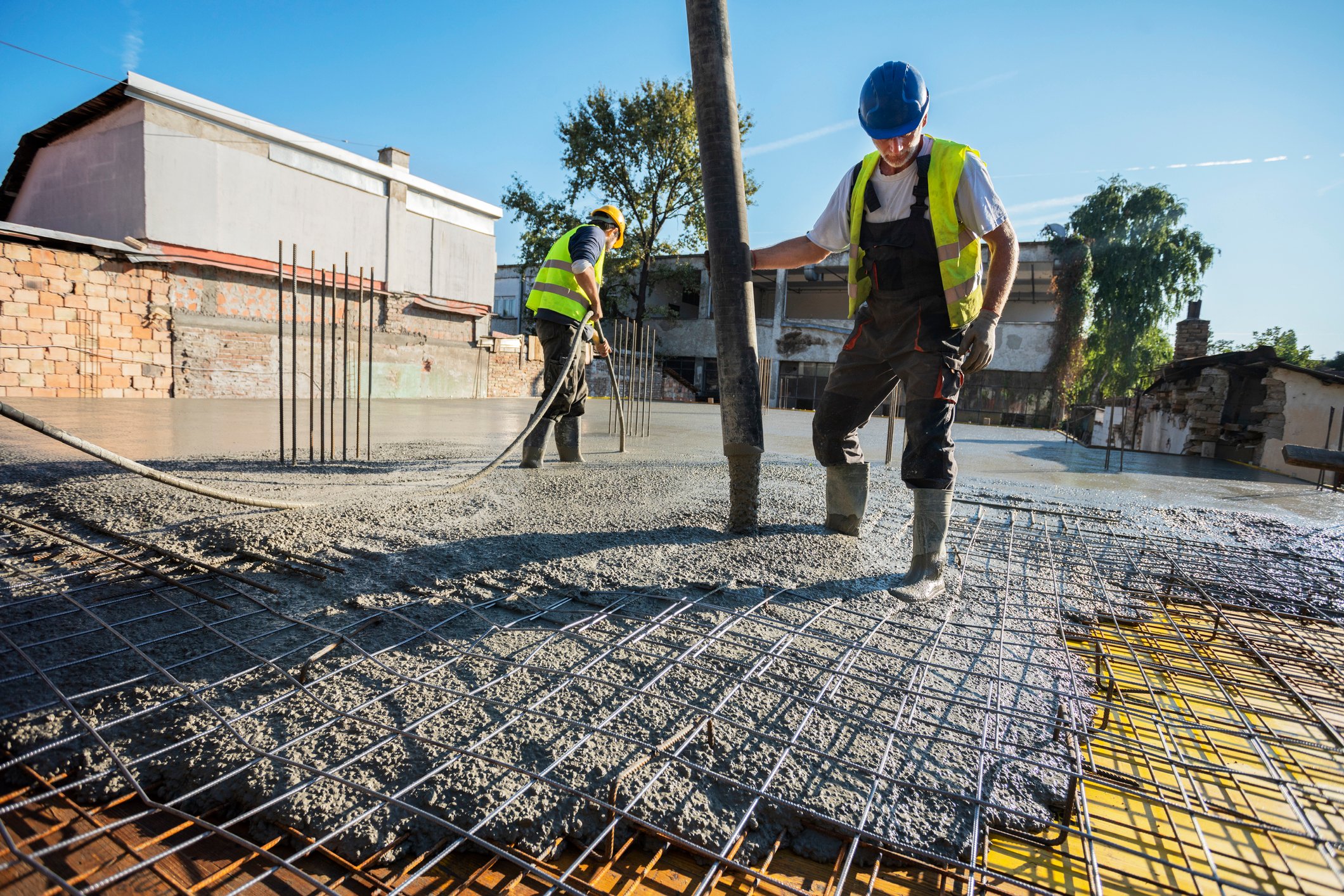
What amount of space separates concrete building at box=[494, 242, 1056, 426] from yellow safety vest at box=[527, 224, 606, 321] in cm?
A: 1924

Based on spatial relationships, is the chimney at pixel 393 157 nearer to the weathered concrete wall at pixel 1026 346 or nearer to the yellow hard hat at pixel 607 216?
the yellow hard hat at pixel 607 216

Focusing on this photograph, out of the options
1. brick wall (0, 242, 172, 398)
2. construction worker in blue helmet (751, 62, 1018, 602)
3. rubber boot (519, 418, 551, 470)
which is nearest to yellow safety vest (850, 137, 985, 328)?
construction worker in blue helmet (751, 62, 1018, 602)

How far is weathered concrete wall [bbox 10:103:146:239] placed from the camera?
42.9ft

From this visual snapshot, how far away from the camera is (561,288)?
15.0 ft

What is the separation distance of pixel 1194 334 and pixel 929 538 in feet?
54.1

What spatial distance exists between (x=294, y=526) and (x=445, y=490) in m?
0.84

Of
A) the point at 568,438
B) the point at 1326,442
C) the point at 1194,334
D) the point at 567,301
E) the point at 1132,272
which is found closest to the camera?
the point at 567,301

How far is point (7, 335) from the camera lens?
438 inches

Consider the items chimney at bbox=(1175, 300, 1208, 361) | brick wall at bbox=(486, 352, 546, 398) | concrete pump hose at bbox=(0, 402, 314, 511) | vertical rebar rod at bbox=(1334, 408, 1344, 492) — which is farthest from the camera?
brick wall at bbox=(486, 352, 546, 398)

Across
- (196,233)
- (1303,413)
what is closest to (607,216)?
(1303,413)

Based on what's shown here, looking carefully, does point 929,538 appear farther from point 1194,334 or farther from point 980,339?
point 1194,334

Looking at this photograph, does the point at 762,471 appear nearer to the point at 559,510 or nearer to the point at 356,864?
the point at 559,510

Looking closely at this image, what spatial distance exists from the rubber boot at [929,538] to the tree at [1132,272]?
88.6 ft

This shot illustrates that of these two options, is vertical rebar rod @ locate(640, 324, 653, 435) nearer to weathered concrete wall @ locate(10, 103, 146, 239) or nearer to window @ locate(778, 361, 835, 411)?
weathered concrete wall @ locate(10, 103, 146, 239)
